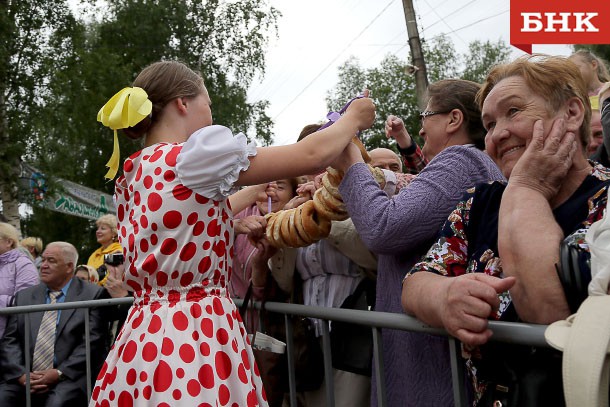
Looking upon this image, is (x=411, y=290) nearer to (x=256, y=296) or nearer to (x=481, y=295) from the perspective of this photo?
(x=481, y=295)

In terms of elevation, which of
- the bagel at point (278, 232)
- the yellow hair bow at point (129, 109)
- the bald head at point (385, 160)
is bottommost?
the bagel at point (278, 232)

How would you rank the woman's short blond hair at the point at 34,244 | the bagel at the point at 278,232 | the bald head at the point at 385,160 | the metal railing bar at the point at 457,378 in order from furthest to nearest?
1. the woman's short blond hair at the point at 34,244
2. the bald head at the point at 385,160
3. the bagel at the point at 278,232
4. the metal railing bar at the point at 457,378

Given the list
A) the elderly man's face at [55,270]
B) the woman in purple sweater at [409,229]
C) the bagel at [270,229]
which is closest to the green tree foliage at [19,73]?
the elderly man's face at [55,270]

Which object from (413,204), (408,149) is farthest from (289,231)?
(408,149)

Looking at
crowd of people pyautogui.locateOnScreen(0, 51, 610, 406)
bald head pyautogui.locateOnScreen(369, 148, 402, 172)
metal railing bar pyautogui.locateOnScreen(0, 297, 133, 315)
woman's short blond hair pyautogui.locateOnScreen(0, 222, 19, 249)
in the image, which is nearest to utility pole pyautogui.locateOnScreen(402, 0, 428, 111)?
woman's short blond hair pyautogui.locateOnScreen(0, 222, 19, 249)

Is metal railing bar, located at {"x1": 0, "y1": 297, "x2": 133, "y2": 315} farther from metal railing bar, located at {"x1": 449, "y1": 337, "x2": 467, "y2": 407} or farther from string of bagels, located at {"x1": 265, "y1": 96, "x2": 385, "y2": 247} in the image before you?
metal railing bar, located at {"x1": 449, "y1": 337, "x2": 467, "y2": 407}

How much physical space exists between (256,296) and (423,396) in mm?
1167

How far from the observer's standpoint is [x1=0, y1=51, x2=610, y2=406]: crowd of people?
1.62 metres

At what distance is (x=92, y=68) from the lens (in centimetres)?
1941

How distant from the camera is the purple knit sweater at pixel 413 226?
2.10 m

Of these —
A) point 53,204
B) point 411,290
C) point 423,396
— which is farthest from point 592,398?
point 53,204

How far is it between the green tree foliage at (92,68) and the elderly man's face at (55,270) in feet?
35.2

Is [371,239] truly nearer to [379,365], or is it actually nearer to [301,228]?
[379,365]

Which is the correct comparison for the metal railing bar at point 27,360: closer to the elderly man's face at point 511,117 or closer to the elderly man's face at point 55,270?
the elderly man's face at point 55,270
